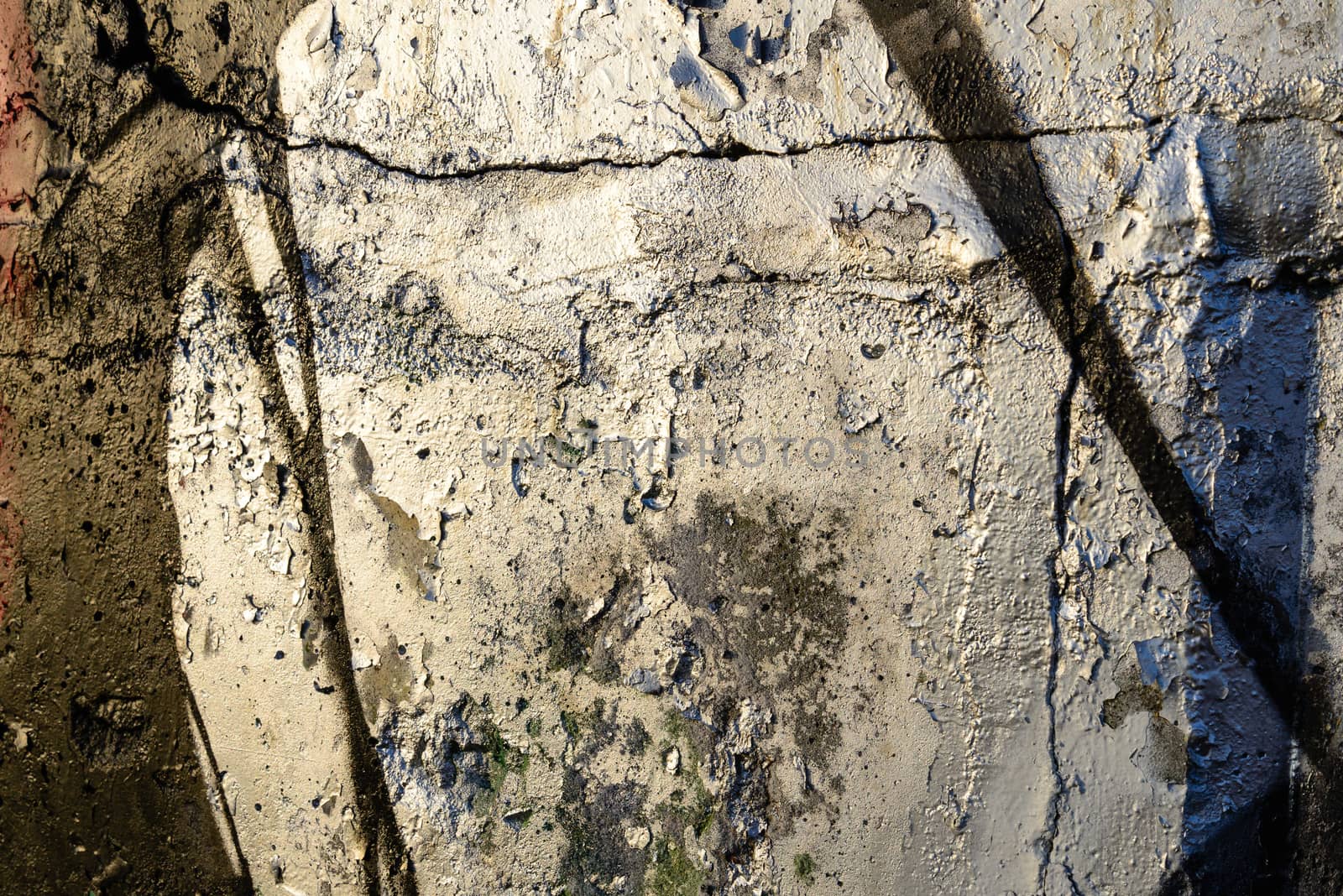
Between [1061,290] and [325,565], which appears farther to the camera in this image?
[325,565]

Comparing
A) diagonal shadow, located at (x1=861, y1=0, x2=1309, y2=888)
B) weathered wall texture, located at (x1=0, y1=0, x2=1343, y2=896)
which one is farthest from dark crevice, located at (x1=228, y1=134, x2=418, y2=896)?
diagonal shadow, located at (x1=861, y1=0, x2=1309, y2=888)

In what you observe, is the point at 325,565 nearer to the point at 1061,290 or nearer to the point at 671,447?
the point at 671,447

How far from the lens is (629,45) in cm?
122

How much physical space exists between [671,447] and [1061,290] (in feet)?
2.22

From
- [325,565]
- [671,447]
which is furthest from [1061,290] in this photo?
[325,565]

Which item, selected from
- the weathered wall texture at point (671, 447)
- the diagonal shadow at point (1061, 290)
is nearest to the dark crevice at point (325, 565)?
the weathered wall texture at point (671, 447)

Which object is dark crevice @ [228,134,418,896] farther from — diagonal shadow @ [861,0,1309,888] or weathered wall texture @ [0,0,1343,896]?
diagonal shadow @ [861,0,1309,888]

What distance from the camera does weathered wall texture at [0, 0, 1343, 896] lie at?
1.14m

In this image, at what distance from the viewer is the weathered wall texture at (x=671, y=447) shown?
1.14m

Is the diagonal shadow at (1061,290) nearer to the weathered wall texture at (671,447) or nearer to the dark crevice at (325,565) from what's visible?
the weathered wall texture at (671,447)

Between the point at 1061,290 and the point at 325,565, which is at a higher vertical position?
the point at 1061,290

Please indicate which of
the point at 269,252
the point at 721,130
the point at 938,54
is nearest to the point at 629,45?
the point at 721,130

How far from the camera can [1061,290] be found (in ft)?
3.80

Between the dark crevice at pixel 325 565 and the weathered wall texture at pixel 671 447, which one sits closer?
the weathered wall texture at pixel 671 447
